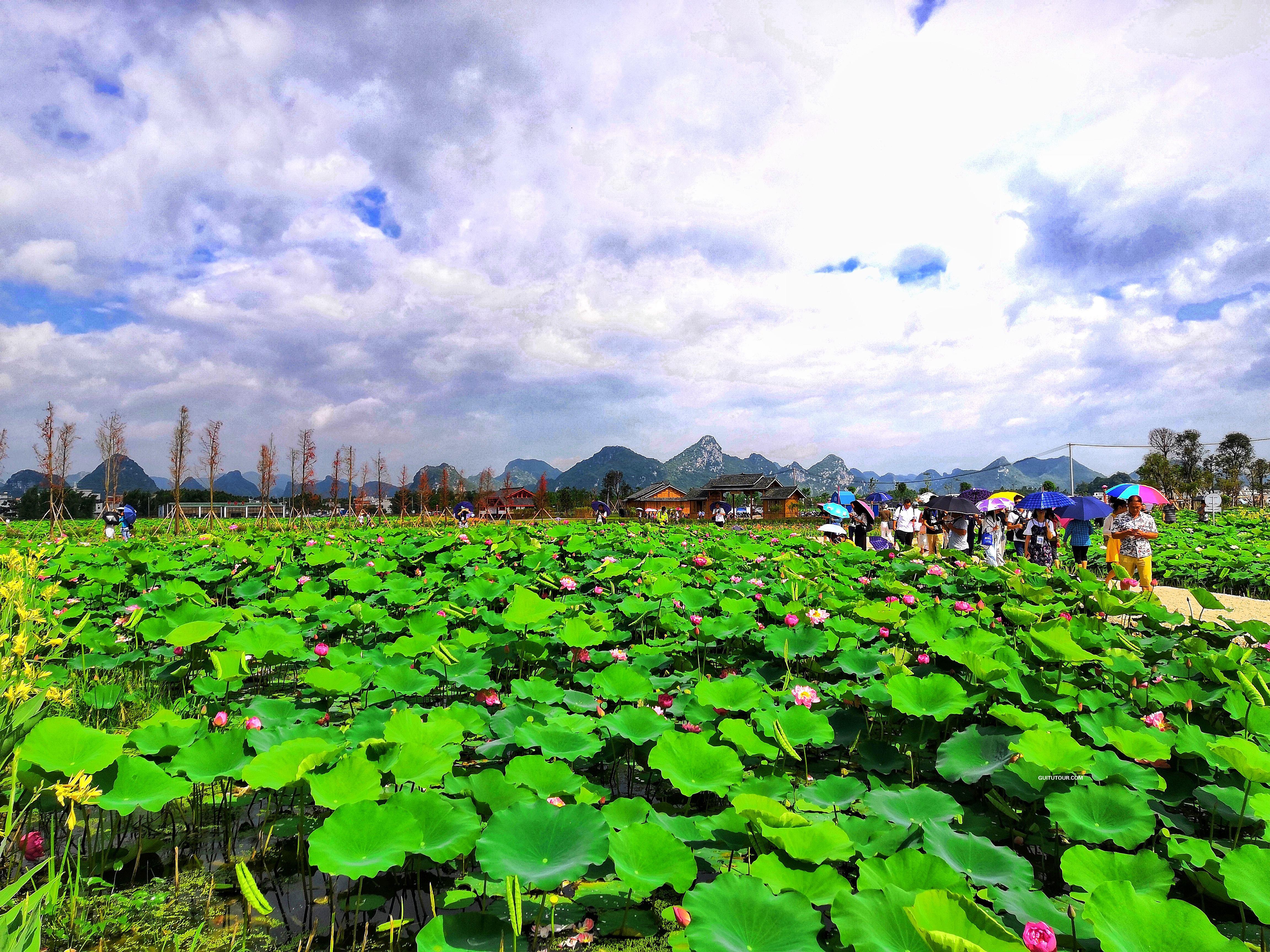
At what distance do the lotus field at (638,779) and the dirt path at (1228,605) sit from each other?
4936 millimetres

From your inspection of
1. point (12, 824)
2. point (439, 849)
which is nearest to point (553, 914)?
point (439, 849)

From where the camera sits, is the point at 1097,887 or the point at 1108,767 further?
the point at 1108,767

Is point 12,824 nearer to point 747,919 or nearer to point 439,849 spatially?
point 439,849

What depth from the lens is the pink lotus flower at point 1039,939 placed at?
1.23 metres

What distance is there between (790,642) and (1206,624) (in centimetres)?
269

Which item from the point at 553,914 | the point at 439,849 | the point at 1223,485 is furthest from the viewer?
the point at 1223,485

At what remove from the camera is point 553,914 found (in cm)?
165

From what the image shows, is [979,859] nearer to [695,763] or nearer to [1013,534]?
[695,763]

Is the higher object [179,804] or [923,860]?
[923,860]

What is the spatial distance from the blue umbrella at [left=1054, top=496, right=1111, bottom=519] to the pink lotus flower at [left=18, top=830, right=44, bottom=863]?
1183 cm

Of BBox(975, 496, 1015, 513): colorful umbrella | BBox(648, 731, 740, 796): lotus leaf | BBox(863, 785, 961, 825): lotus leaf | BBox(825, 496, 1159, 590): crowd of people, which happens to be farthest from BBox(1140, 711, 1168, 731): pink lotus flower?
BBox(975, 496, 1015, 513): colorful umbrella

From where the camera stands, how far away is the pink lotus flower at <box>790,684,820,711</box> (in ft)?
8.92

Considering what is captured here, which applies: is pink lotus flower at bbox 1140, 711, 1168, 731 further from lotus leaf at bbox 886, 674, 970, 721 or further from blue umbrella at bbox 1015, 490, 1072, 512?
blue umbrella at bbox 1015, 490, 1072, 512

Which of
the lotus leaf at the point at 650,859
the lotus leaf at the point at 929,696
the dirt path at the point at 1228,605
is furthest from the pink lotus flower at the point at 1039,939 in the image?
the dirt path at the point at 1228,605
